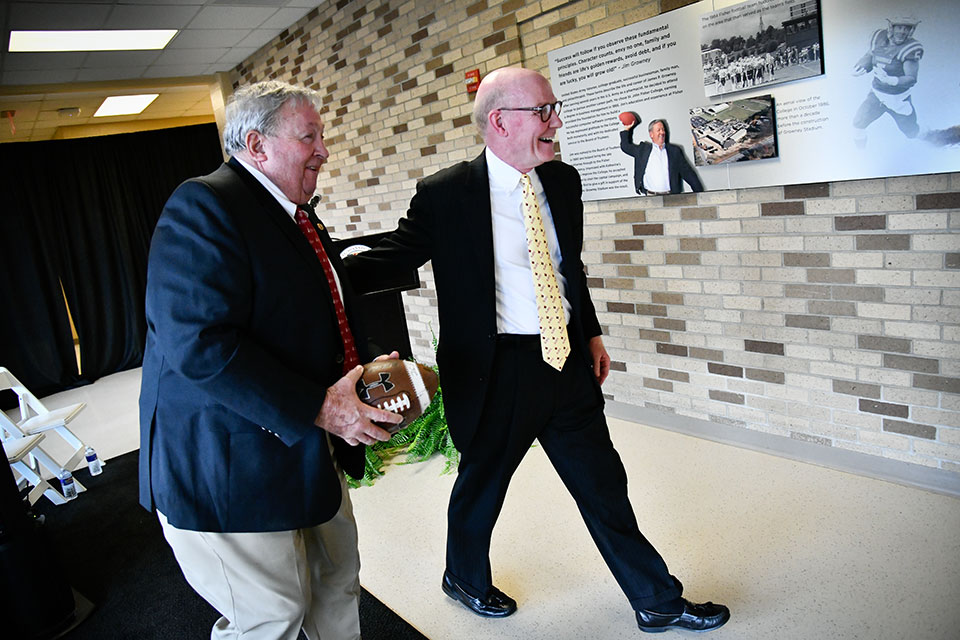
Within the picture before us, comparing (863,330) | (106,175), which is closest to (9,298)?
(106,175)

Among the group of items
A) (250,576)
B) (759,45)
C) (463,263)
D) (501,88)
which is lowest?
(250,576)

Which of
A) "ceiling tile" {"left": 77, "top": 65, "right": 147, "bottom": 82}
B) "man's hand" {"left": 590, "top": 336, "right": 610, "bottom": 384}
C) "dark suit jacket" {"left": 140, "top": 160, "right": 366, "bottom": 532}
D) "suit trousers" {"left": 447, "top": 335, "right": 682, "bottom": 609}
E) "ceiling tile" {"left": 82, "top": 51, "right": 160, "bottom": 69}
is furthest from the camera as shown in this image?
"ceiling tile" {"left": 77, "top": 65, "right": 147, "bottom": 82}

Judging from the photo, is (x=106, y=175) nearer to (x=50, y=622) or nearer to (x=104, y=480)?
(x=104, y=480)

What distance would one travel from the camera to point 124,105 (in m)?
9.43

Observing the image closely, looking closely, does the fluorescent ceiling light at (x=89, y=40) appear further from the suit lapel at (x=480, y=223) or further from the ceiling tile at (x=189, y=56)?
the suit lapel at (x=480, y=223)

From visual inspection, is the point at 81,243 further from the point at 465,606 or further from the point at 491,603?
the point at 491,603

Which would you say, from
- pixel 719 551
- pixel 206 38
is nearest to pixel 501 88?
pixel 719 551

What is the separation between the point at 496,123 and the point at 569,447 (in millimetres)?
1061

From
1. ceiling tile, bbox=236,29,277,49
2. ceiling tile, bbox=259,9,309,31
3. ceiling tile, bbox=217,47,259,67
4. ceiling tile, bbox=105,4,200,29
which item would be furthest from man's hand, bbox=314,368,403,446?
ceiling tile, bbox=217,47,259,67

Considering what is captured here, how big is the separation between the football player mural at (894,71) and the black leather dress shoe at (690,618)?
6.30 feet

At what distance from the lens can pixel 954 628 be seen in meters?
2.07

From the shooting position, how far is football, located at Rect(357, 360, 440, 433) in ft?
5.33

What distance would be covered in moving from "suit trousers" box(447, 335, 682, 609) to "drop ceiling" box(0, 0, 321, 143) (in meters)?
4.88

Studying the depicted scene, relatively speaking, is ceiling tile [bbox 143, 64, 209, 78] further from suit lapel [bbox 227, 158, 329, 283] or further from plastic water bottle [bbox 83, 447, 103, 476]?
suit lapel [bbox 227, 158, 329, 283]
